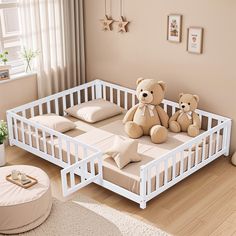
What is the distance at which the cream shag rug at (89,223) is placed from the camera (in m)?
3.13

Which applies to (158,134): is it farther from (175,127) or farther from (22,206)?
(22,206)

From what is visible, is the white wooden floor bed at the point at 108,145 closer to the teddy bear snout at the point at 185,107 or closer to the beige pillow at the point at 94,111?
the beige pillow at the point at 94,111

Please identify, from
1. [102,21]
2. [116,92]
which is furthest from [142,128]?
[102,21]

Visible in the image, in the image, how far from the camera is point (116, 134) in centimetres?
404

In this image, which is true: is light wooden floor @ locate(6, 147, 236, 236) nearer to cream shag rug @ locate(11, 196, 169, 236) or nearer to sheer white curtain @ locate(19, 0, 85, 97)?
cream shag rug @ locate(11, 196, 169, 236)

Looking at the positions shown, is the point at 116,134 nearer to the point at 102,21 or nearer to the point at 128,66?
the point at 128,66

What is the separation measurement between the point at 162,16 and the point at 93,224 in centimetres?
200

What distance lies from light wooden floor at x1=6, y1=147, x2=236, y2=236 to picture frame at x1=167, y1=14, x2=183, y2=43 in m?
1.17

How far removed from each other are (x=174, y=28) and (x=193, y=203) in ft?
5.17

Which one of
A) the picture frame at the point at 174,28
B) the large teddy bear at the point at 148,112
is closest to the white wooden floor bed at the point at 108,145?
the large teddy bear at the point at 148,112

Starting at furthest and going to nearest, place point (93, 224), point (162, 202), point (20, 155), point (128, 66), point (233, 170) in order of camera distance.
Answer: point (128, 66) < point (20, 155) < point (233, 170) < point (162, 202) < point (93, 224)

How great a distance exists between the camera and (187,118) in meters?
4.00

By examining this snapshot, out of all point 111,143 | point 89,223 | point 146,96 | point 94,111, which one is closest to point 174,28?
point 146,96

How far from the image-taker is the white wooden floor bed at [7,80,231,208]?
3349 mm
